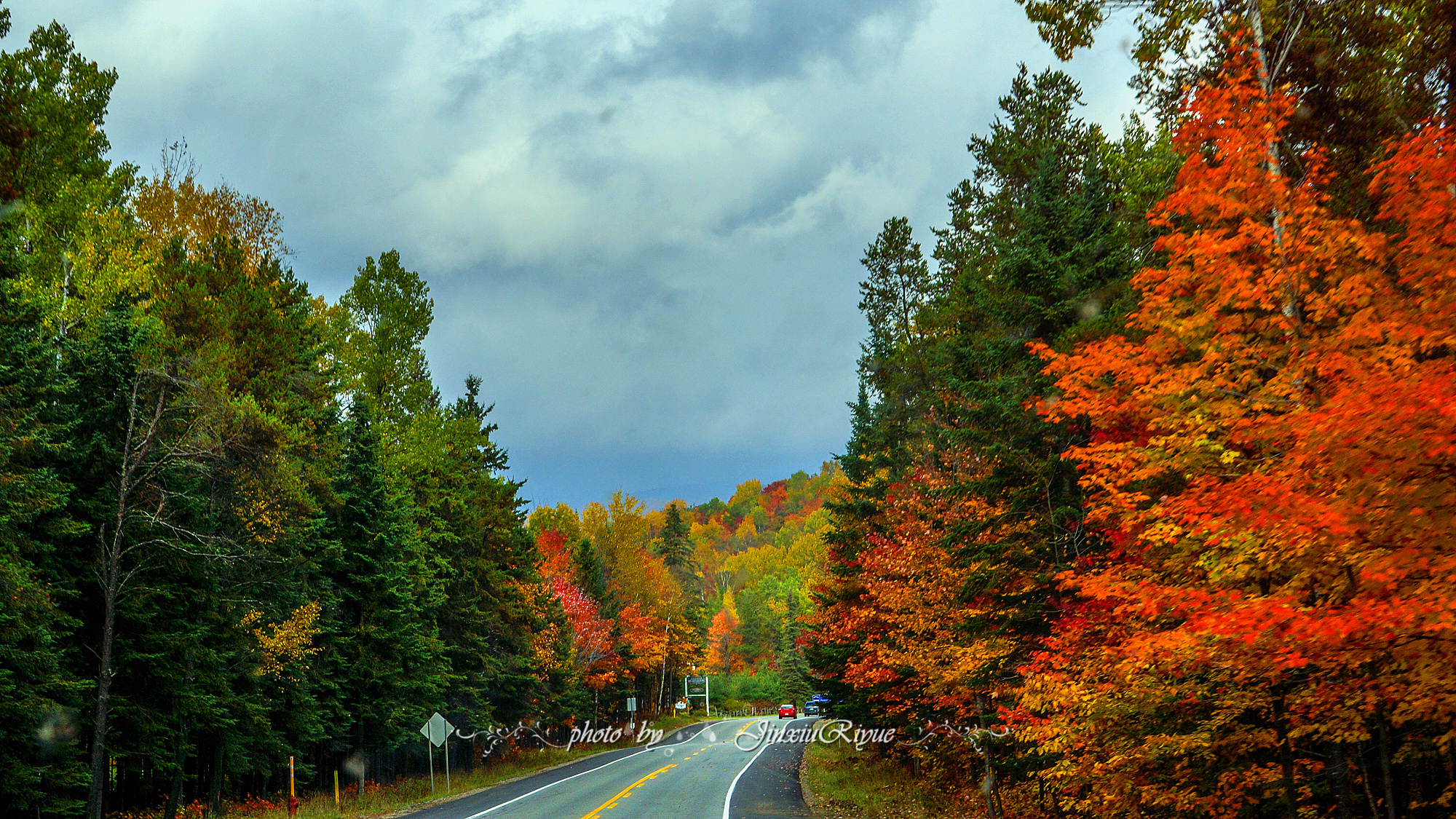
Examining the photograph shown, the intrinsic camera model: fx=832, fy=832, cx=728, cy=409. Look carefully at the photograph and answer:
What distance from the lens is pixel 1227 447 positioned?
10070mm

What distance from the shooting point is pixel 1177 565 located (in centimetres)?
1013

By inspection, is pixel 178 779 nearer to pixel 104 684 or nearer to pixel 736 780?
pixel 104 684

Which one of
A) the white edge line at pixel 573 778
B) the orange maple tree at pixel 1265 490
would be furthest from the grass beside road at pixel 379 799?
the orange maple tree at pixel 1265 490

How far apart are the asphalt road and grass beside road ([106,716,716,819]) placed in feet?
3.97

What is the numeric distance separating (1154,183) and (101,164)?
24271 millimetres

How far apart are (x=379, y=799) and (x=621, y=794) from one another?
24.4ft

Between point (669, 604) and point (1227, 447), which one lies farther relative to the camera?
point (669, 604)

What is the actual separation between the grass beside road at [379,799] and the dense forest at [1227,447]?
1477cm

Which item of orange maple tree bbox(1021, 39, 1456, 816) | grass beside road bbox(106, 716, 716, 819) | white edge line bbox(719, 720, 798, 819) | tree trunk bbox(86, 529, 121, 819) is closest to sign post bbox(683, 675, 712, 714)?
white edge line bbox(719, 720, 798, 819)

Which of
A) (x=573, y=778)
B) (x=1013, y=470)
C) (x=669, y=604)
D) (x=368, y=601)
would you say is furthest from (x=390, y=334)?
(x=669, y=604)

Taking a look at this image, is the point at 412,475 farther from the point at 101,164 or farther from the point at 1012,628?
the point at 1012,628

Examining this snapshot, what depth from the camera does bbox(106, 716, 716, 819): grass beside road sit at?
64.8ft

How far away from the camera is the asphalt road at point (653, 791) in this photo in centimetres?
1825

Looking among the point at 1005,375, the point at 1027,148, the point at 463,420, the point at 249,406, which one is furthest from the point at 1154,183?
the point at 463,420
